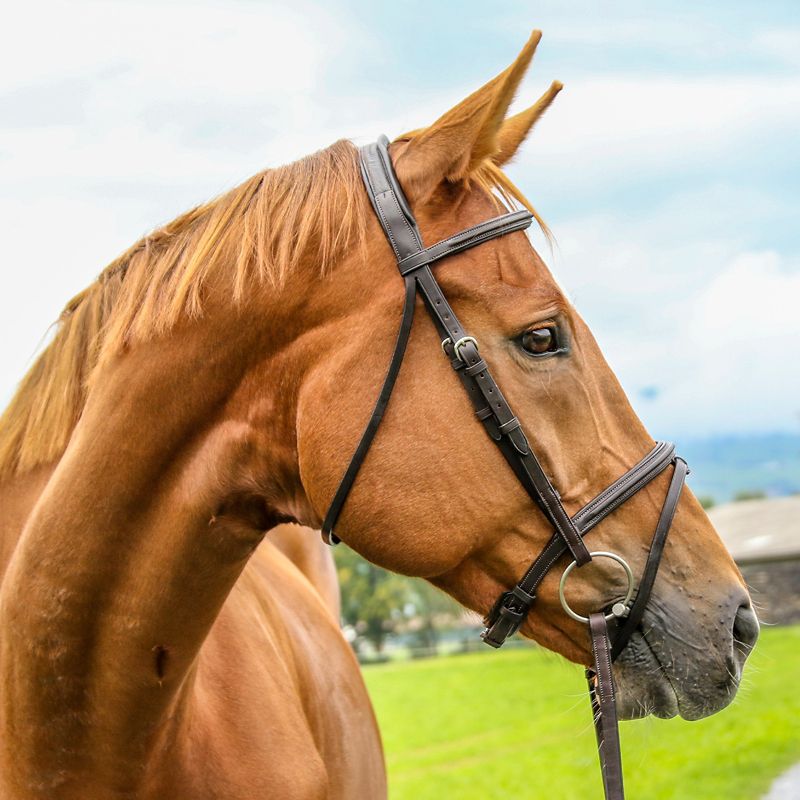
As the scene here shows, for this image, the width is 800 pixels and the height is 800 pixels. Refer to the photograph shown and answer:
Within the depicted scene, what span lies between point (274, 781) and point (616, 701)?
3.67 feet

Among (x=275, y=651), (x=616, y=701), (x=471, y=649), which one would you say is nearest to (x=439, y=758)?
(x=275, y=651)

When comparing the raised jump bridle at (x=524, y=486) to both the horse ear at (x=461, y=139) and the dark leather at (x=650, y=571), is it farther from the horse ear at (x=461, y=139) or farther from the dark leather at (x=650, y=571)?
the horse ear at (x=461, y=139)

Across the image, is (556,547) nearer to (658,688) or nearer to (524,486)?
(524,486)

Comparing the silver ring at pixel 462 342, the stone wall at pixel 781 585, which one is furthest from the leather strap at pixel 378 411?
the stone wall at pixel 781 585

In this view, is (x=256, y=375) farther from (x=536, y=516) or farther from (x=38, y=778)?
(x=38, y=778)

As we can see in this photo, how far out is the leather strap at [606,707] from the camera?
2.39m

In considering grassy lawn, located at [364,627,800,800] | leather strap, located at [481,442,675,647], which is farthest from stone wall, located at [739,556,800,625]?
leather strap, located at [481,442,675,647]

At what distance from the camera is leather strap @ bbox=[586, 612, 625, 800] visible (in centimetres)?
239

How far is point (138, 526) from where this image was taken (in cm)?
255

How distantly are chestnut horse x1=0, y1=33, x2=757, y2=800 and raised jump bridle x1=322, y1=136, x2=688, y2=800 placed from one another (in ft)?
0.10

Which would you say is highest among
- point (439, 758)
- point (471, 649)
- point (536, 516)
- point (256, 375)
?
point (256, 375)

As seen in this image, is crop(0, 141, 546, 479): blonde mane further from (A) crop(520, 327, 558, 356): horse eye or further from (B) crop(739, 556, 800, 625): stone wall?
(B) crop(739, 556, 800, 625): stone wall

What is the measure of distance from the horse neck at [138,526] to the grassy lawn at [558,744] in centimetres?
103

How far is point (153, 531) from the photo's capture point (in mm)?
2543
